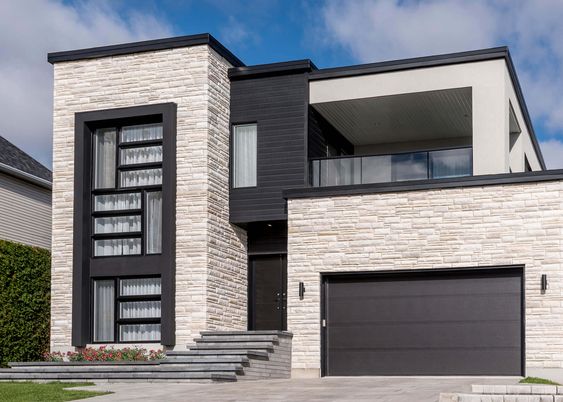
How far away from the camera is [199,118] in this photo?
65.9ft

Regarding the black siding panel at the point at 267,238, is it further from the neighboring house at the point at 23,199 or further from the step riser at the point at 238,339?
the neighboring house at the point at 23,199

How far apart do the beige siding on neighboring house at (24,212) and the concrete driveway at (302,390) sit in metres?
8.97

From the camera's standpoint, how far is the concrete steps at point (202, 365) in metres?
16.9

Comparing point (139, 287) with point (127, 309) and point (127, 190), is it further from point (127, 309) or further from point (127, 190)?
point (127, 190)

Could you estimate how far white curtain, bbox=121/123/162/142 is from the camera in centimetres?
2064

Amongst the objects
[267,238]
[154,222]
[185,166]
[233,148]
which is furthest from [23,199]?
[267,238]

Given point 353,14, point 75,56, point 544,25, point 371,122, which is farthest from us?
point 371,122

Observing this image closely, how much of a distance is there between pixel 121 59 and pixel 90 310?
5.63m

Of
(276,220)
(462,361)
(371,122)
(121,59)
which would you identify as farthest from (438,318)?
(121,59)

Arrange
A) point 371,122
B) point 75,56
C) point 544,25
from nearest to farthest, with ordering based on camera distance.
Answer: point 544,25, point 75,56, point 371,122

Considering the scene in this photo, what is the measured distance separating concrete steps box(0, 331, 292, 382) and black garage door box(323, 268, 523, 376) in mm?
1284

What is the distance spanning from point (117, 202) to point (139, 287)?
6.58 feet

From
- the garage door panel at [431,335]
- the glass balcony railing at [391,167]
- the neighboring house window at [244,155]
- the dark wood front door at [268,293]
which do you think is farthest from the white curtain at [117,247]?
the garage door panel at [431,335]

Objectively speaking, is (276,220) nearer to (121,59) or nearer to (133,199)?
(133,199)
